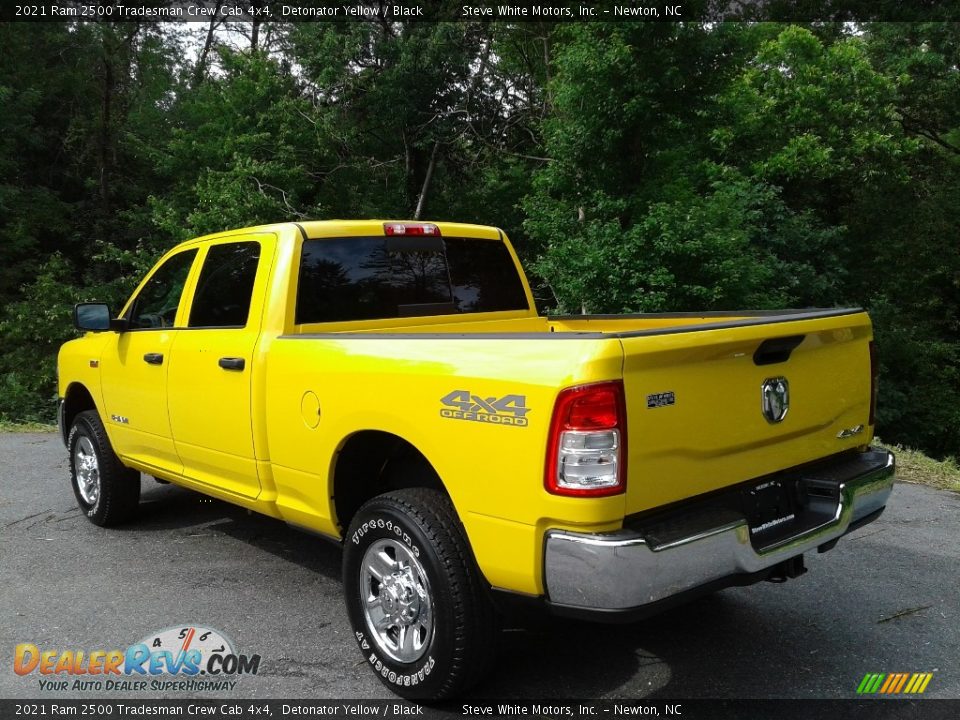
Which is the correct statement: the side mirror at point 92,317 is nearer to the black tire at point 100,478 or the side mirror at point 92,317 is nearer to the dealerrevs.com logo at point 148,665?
the black tire at point 100,478

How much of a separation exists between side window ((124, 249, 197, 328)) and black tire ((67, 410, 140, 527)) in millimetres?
968

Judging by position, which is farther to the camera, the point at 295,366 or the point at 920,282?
the point at 920,282

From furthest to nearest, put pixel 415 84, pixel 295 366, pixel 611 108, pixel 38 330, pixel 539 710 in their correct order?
pixel 415 84, pixel 38 330, pixel 611 108, pixel 295 366, pixel 539 710

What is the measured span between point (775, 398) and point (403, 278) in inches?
85.6

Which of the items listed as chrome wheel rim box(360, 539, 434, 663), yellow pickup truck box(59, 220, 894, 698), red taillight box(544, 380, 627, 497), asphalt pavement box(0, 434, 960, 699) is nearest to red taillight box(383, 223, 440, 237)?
yellow pickup truck box(59, 220, 894, 698)

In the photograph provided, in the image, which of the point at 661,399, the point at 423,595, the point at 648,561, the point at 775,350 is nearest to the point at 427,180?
the point at 775,350

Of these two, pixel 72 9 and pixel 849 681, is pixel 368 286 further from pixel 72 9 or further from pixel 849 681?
pixel 72 9

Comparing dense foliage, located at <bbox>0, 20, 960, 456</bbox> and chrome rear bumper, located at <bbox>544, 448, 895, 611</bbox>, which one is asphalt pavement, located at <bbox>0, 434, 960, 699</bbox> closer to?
chrome rear bumper, located at <bbox>544, 448, 895, 611</bbox>

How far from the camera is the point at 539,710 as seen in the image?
3.16m

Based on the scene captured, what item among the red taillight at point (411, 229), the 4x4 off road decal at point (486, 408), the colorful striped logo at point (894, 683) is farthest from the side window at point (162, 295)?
the colorful striped logo at point (894, 683)

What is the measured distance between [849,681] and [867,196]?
2244cm

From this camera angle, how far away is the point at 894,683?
333 centimetres

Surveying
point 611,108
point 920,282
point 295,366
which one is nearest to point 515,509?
point 295,366

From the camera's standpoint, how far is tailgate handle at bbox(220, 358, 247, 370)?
4.03 m
